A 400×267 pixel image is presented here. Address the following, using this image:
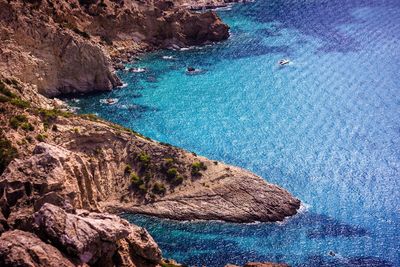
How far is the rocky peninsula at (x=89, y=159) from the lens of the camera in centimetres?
5253

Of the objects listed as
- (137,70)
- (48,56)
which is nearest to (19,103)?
(48,56)

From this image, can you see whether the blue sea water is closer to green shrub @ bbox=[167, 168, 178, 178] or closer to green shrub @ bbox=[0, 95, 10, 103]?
green shrub @ bbox=[167, 168, 178, 178]

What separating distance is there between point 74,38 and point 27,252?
9792 centimetres

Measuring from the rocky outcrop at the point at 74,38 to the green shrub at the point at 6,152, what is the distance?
34.5 meters

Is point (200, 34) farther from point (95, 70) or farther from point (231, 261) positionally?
point (231, 261)

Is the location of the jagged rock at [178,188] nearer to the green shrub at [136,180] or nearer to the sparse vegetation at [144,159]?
the sparse vegetation at [144,159]

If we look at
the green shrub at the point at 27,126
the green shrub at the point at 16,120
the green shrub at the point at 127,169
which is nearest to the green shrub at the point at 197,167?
the green shrub at the point at 127,169

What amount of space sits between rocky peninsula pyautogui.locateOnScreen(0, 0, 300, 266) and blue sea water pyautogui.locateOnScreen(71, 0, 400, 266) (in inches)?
A: 193

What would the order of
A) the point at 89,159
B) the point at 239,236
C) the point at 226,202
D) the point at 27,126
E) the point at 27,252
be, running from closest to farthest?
the point at 27,252 → the point at 239,236 → the point at 27,126 → the point at 226,202 → the point at 89,159

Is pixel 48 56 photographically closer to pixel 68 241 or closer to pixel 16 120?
pixel 16 120

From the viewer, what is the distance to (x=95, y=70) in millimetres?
141500

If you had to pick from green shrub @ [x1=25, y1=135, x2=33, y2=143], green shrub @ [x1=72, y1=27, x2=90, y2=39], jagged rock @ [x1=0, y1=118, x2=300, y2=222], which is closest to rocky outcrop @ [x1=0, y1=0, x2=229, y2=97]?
green shrub @ [x1=72, y1=27, x2=90, y2=39]

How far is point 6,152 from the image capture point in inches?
3410

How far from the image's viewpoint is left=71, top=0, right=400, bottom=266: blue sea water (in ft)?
304
